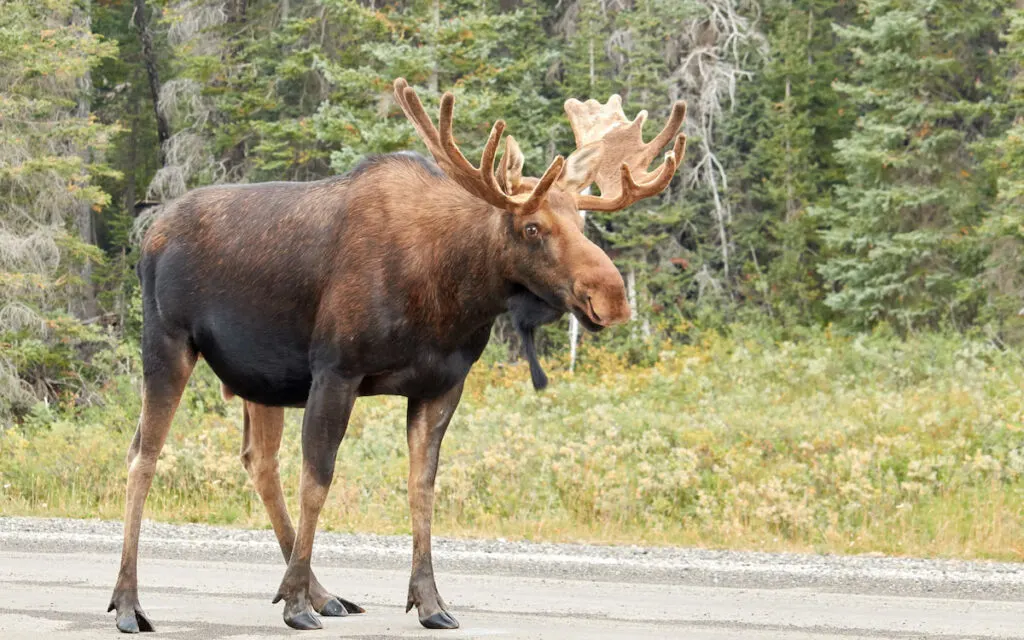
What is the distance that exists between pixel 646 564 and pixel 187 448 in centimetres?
632

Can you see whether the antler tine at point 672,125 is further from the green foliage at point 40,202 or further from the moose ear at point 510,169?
the green foliage at point 40,202

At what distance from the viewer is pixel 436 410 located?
693 centimetres

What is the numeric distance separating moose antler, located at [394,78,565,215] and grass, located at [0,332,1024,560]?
494 centimetres

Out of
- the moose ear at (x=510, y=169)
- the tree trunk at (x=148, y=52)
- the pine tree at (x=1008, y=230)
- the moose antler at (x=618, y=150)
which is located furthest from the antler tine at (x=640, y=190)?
the tree trunk at (x=148, y=52)

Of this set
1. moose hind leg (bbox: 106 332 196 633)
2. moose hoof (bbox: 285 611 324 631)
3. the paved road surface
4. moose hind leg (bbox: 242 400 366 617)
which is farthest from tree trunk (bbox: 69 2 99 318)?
moose hoof (bbox: 285 611 324 631)

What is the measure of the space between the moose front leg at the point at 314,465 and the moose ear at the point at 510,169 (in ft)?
3.77

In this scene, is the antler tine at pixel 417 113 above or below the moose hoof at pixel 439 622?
above

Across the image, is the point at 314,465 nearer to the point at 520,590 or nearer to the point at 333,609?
the point at 333,609

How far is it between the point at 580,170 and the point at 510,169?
1.26 ft

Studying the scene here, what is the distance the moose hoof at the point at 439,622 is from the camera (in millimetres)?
6754

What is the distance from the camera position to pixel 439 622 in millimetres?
6754

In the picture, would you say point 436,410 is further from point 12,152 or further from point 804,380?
point 12,152

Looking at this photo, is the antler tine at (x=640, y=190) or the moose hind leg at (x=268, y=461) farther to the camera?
the moose hind leg at (x=268, y=461)

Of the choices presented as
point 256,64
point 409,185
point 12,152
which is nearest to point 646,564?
point 409,185
